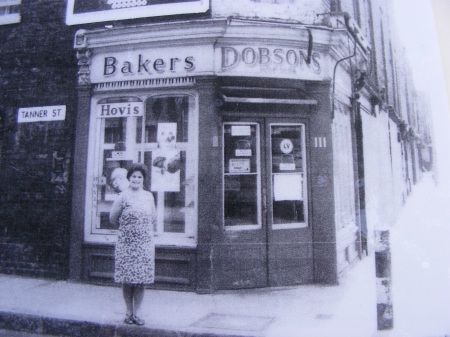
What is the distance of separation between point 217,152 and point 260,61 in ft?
4.89

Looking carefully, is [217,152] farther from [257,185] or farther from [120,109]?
[120,109]

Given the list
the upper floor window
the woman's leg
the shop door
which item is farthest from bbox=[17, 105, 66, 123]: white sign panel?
the woman's leg

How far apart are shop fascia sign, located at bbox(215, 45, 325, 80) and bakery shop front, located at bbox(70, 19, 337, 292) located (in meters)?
0.01

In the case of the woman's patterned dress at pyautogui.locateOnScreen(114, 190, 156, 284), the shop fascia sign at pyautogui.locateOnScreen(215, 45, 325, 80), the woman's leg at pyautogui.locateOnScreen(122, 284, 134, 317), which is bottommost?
the woman's leg at pyautogui.locateOnScreen(122, 284, 134, 317)

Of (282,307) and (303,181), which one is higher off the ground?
(303,181)

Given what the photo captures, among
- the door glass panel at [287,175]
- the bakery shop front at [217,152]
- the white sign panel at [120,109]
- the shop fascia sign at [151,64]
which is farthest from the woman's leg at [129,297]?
the shop fascia sign at [151,64]

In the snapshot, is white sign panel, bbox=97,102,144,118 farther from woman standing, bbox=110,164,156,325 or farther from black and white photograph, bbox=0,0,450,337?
woman standing, bbox=110,164,156,325

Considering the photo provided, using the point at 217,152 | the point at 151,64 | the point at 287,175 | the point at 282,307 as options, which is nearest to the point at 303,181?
the point at 287,175

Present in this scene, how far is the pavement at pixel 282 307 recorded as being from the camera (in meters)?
3.78

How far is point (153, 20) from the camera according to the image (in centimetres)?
552

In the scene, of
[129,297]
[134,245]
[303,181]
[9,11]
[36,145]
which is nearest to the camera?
[134,245]

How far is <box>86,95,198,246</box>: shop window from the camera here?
211 inches

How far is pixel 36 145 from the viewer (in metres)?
6.02

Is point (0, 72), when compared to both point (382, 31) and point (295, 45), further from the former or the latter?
point (382, 31)
